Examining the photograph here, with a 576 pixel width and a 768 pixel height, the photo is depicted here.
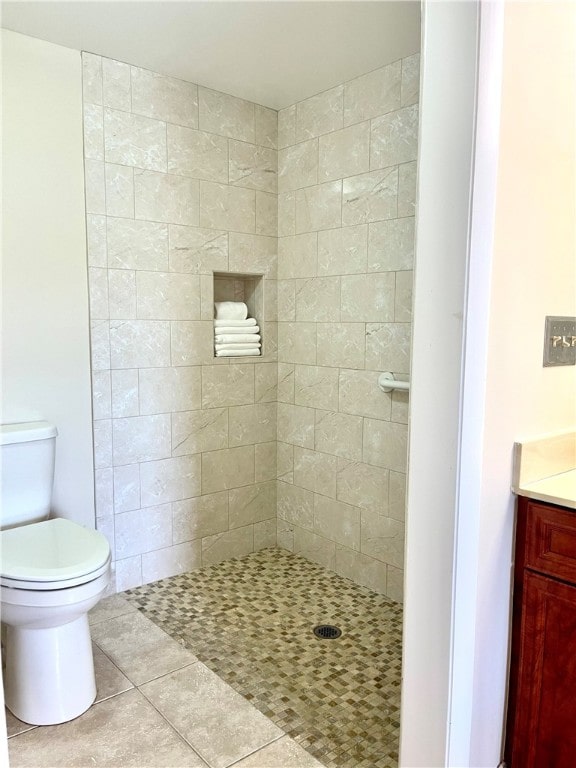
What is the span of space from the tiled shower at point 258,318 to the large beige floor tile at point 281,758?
40.1 inches

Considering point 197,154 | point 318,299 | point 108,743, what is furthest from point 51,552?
point 197,154

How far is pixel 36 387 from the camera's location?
92.4 inches

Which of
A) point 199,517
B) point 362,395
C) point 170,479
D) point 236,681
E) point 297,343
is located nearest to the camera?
point 236,681

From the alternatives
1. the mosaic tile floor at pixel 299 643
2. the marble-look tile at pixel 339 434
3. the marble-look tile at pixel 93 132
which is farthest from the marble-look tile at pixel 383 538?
the marble-look tile at pixel 93 132

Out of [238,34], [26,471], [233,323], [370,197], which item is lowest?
[26,471]

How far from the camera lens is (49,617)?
5.72 feet

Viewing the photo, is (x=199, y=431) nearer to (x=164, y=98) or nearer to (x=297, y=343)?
(x=297, y=343)

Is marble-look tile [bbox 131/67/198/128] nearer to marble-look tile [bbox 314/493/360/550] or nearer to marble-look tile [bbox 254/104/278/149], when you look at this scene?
marble-look tile [bbox 254/104/278/149]

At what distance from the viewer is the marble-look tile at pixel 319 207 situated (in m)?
2.72

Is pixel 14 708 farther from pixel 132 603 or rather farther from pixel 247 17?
pixel 247 17

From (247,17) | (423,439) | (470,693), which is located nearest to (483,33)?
(423,439)

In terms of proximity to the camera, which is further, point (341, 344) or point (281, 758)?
point (341, 344)

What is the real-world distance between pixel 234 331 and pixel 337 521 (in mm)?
1079

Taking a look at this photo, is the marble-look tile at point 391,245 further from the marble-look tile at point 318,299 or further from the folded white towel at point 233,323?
the folded white towel at point 233,323
